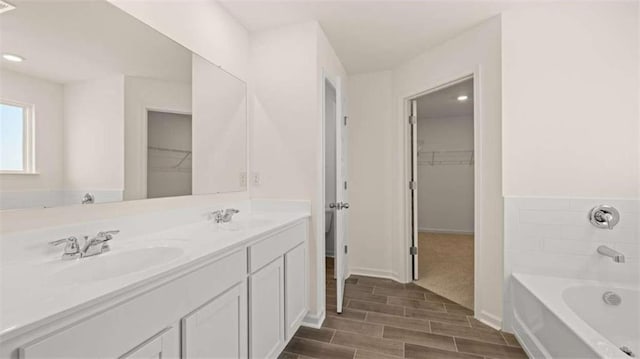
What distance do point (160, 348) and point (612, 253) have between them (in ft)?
8.63

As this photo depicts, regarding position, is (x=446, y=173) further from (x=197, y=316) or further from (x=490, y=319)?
(x=197, y=316)

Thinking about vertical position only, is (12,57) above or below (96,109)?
above

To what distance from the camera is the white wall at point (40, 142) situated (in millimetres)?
936

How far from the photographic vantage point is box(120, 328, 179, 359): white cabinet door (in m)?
0.77

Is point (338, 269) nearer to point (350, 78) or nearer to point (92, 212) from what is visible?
point (92, 212)

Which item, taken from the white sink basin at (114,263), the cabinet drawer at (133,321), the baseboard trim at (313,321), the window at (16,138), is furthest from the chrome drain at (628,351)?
the window at (16,138)

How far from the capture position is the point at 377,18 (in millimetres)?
2150

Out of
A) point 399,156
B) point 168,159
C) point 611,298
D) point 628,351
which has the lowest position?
point 628,351

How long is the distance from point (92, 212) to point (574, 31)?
3.21 metres

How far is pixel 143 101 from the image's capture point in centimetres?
145

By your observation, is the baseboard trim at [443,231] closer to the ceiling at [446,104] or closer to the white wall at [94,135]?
the ceiling at [446,104]

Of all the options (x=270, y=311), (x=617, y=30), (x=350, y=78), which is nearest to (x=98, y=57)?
(x=270, y=311)

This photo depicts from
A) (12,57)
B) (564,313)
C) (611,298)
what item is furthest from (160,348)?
(611,298)

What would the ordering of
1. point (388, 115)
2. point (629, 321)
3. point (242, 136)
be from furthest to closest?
1. point (388, 115)
2. point (242, 136)
3. point (629, 321)
